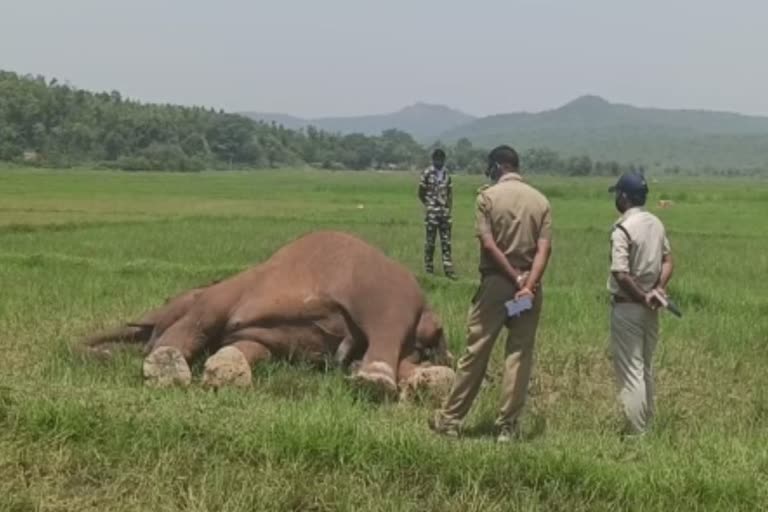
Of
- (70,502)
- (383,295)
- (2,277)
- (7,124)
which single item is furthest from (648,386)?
(7,124)

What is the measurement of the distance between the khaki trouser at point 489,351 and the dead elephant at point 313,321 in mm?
791

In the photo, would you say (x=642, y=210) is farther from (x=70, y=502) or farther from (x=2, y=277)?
(x=2, y=277)

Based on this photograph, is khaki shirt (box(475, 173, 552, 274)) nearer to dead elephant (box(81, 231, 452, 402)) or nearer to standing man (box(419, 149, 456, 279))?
dead elephant (box(81, 231, 452, 402))

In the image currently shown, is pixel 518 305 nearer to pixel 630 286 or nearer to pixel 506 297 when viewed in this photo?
pixel 506 297

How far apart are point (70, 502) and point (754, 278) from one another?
12.5 metres

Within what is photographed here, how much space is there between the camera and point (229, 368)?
6.48 m

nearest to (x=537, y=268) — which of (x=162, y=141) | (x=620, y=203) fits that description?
(x=620, y=203)

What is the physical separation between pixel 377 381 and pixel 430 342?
3.20ft

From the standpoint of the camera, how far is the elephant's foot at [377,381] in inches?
247

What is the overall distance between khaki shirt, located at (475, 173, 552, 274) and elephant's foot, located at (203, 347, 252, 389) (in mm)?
1755

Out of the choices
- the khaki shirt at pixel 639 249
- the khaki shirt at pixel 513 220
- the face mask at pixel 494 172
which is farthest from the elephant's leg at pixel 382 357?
the khaki shirt at pixel 639 249

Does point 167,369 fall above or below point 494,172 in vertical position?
below

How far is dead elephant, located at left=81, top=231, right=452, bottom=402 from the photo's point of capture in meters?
6.59

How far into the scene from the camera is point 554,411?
6336 mm
